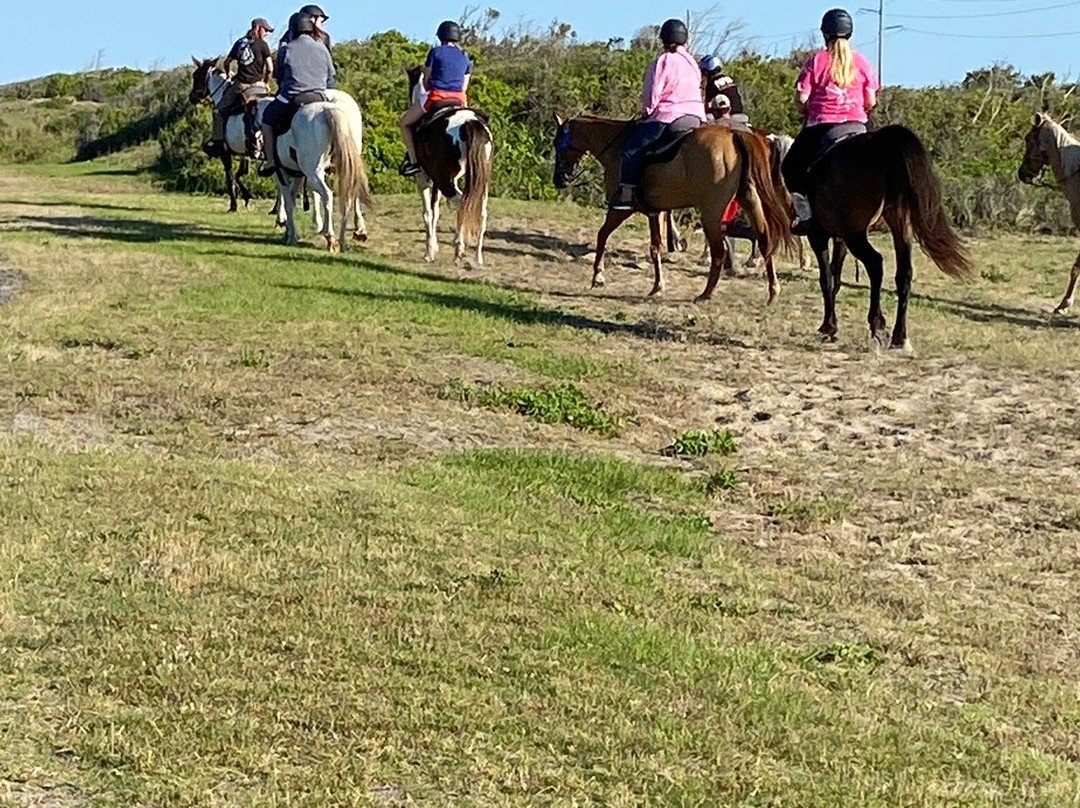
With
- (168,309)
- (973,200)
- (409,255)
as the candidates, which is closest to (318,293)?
(168,309)

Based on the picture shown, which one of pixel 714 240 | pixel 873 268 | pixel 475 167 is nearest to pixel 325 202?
pixel 475 167

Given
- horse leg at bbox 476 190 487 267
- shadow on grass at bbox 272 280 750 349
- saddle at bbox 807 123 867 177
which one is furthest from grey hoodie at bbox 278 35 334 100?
saddle at bbox 807 123 867 177

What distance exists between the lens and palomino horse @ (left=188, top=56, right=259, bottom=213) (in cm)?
2120

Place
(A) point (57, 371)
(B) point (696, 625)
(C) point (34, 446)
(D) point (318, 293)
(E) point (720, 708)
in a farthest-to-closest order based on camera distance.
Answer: (D) point (318, 293) < (A) point (57, 371) < (C) point (34, 446) < (B) point (696, 625) < (E) point (720, 708)

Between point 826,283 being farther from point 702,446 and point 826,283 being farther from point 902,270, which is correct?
point 702,446

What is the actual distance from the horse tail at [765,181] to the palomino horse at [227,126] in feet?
24.5

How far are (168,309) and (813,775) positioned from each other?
9.42 m

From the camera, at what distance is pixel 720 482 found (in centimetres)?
858

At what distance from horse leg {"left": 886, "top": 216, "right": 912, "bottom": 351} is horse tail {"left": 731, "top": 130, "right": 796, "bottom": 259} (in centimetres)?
154

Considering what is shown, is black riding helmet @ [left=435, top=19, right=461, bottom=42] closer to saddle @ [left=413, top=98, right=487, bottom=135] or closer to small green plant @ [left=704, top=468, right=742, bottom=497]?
saddle @ [left=413, top=98, right=487, bottom=135]

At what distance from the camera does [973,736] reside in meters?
5.07

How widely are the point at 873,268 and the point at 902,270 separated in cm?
28

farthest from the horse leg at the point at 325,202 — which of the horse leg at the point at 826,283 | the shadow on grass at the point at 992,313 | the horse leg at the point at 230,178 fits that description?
the horse leg at the point at 826,283

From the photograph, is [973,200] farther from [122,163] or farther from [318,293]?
[122,163]
